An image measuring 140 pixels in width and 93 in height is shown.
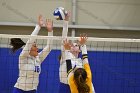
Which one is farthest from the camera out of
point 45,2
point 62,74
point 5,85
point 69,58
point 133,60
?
point 45,2

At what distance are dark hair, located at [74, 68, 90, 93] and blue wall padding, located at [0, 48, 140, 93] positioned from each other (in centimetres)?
310

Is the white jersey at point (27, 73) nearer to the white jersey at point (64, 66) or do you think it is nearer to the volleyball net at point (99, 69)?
the white jersey at point (64, 66)

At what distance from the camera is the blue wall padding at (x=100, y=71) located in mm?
6340

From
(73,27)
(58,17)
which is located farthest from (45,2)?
(58,17)

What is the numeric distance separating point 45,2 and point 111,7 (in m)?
1.64

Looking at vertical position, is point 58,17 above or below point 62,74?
above

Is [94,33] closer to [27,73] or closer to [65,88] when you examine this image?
[65,88]

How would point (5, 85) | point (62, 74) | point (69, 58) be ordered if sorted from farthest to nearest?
1. point (5, 85)
2. point (62, 74)
3. point (69, 58)

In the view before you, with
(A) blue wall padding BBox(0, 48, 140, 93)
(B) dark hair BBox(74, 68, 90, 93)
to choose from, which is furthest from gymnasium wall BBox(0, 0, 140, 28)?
(B) dark hair BBox(74, 68, 90, 93)

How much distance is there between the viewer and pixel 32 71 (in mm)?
3916

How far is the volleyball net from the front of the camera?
250 inches

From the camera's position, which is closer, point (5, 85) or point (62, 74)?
point (62, 74)

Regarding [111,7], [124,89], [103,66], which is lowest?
[124,89]

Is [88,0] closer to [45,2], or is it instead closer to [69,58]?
[45,2]
